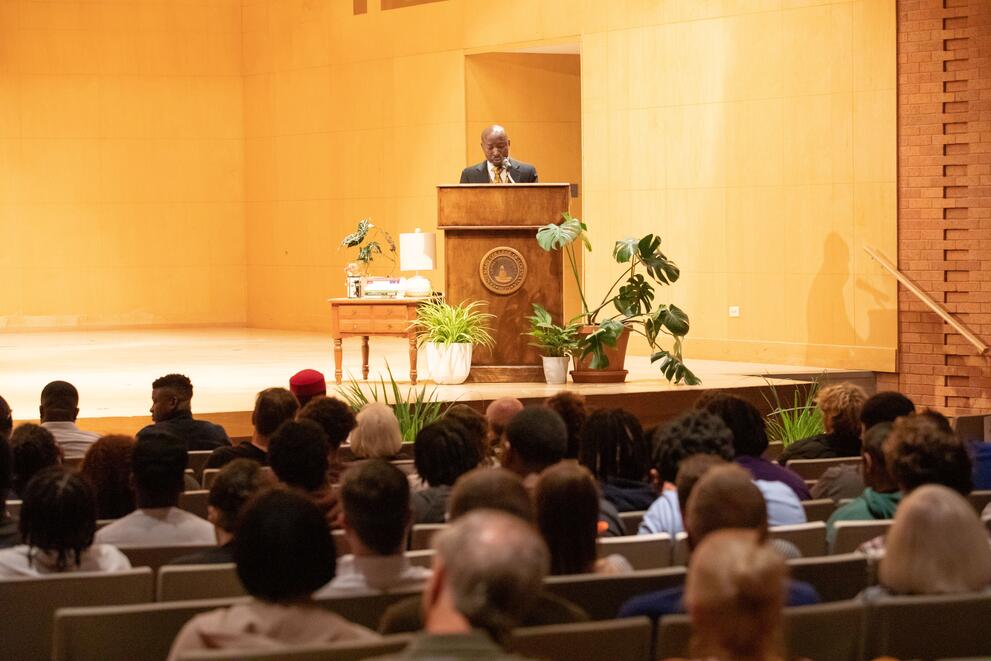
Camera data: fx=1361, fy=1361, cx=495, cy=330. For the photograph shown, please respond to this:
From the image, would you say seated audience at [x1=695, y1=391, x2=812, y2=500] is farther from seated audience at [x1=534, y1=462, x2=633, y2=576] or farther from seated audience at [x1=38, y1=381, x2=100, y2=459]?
seated audience at [x1=38, y1=381, x2=100, y2=459]

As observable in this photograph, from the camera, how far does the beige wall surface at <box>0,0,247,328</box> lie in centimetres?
1444

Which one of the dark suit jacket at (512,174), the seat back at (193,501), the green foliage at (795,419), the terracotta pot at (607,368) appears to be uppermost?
the dark suit jacket at (512,174)

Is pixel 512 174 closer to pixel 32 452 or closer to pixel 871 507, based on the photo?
pixel 32 452

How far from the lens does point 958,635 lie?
2.58 m

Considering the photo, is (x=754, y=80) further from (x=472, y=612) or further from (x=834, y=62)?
(x=472, y=612)

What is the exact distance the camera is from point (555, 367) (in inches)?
336

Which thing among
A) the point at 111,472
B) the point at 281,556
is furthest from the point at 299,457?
the point at 281,556

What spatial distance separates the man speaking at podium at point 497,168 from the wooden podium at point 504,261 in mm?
240

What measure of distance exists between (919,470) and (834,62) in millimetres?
7456

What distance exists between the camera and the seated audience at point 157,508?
3.60 m

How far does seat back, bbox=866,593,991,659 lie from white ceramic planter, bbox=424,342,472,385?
5.86 m

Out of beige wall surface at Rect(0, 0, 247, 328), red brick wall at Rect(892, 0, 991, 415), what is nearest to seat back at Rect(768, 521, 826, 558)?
red brick wall at Rect(892, 0, 991, 415)

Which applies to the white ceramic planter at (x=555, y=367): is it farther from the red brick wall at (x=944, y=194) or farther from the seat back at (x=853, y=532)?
the seat back at (x=853, y=532)

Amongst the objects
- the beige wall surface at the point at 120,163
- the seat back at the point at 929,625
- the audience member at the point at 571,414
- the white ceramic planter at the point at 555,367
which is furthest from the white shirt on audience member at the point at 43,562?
the beige wall surface at the point at 120,163
